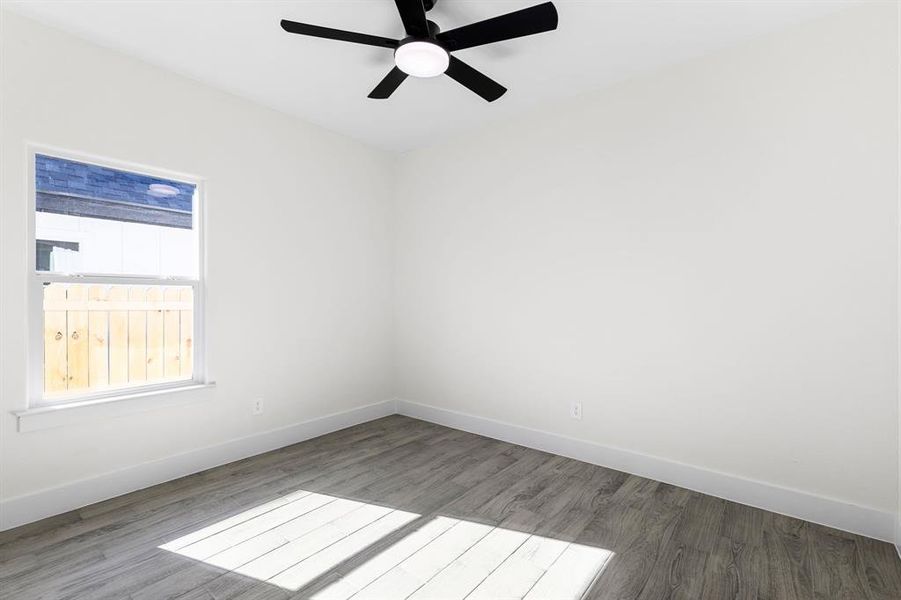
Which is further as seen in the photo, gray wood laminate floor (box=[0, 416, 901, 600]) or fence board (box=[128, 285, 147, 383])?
fence board (box=[128, 285, 147, 383])

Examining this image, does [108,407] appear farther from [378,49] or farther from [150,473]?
[378,49]

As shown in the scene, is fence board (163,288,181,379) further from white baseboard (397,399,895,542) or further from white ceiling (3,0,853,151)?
white baseboard (397,399,895,542)

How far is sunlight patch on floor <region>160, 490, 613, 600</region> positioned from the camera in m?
1.85

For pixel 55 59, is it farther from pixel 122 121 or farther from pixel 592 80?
pixel 592 80

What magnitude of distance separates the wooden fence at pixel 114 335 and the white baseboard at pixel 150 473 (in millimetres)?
540

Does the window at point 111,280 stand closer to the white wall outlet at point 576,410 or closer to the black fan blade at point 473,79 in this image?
the black fan blade at point 473,79

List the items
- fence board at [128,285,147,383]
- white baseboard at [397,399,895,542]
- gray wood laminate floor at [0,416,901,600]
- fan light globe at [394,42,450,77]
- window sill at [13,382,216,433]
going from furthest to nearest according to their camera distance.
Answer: fence board at [128,285,147,383] < window sill at [13,382,216,433] < white baseboard at [397,399,895,542] < fan light globe at [394,42,450,77] < gray wood laminate floor at [0,416,901,600]

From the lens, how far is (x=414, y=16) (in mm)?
1977

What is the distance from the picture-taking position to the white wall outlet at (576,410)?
3243mm

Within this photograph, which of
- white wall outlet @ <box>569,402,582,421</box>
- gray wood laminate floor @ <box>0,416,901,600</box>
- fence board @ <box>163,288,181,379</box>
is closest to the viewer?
gray wood laminate floor @ <box>0,416,901,600</box>

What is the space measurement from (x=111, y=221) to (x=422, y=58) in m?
2.17

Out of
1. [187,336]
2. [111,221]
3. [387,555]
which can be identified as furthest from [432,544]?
[111,221]

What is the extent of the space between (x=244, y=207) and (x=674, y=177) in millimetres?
3037

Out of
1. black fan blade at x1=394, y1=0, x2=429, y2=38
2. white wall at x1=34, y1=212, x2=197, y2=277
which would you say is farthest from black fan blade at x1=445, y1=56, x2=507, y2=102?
white wall at x1=34, y1=212, x2=197, y2=277
